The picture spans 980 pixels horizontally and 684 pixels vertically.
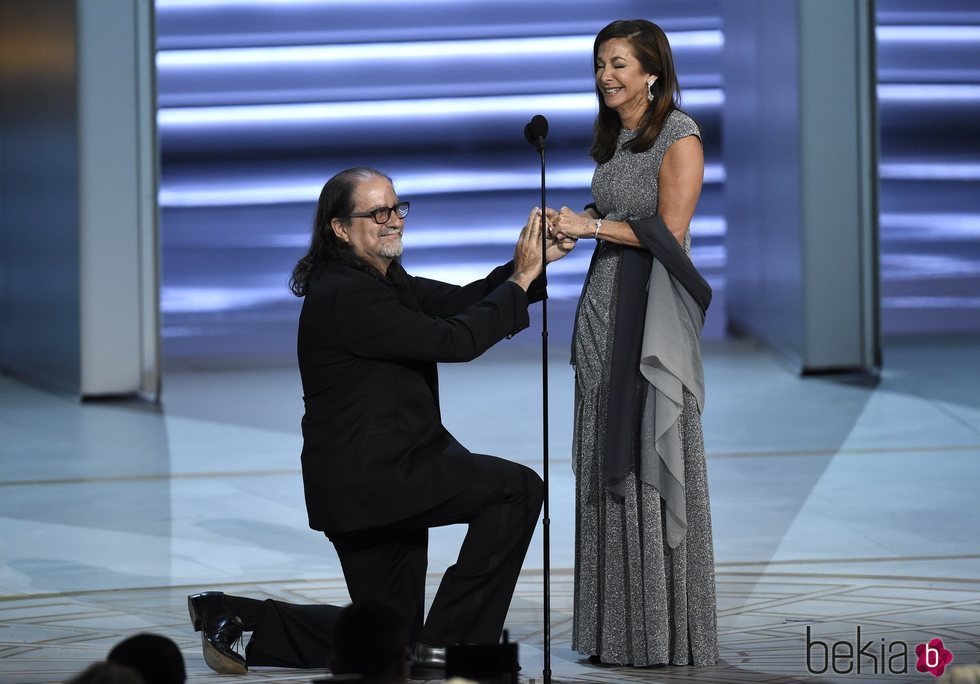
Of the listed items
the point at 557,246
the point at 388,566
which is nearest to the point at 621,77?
the point at 557,246

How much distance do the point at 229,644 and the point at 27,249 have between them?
6177mm

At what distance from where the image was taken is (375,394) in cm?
342

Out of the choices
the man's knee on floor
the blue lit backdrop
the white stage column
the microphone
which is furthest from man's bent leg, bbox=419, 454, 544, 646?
the blue lit backdrop

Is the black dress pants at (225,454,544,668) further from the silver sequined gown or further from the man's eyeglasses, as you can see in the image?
the man's eyeglasses

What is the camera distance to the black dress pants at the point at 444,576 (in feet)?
11.3

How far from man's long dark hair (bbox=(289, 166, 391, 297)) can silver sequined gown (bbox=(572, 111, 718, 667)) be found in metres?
0.55

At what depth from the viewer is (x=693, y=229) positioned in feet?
34.0

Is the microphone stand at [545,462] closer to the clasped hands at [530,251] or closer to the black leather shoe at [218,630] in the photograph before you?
the clasped hands at [530,251]

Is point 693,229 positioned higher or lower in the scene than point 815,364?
higher

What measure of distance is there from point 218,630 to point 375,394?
65 cm

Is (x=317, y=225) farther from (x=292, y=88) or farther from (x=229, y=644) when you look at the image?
(x=292, y=88)

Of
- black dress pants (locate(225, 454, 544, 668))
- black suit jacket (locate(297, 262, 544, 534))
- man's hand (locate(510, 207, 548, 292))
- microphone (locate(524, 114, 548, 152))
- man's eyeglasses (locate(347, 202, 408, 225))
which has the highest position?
microphone (locate(524, 114, 548, 152))

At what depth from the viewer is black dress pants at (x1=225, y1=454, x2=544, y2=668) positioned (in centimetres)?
343

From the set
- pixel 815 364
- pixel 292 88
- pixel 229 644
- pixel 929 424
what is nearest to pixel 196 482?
pixel 229 644
